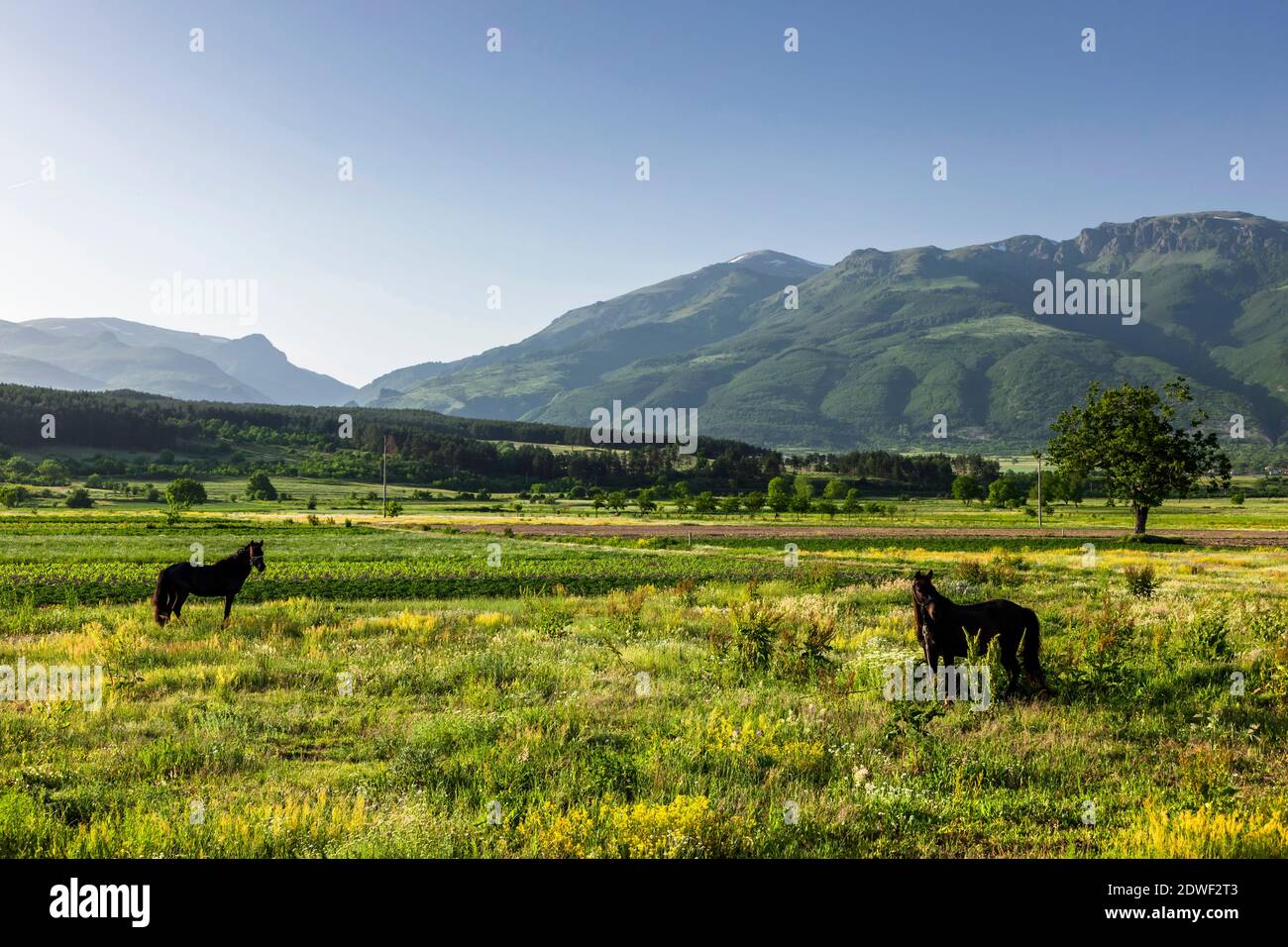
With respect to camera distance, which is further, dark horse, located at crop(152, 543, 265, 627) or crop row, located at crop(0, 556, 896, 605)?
crop row, located at crop(0, 556, 896, 605)

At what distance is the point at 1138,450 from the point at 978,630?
64.5 m

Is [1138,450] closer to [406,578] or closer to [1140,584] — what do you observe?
[1140,584]

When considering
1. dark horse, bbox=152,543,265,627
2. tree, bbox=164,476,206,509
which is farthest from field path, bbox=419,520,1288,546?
tree, bbox=164,476,206,509

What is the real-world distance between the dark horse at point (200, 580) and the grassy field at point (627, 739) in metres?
0.71

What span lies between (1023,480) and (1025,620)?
178563mm

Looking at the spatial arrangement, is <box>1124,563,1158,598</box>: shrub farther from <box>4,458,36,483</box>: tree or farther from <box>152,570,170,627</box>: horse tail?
<box>4,458,36,483</box>: tree

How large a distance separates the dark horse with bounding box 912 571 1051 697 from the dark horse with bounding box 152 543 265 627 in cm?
1528

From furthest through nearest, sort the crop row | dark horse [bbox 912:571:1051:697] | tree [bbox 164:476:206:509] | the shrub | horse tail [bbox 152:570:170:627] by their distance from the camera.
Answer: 1. tree [bbox 164:476:206:509]
2. the crop row
3. the shrub
4. horse tail [bbox 152:570:170:627]
5. dark horse [bbox 912:571:1051:697]

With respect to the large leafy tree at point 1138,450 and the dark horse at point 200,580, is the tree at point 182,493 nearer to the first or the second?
the dark horse at point 200,580

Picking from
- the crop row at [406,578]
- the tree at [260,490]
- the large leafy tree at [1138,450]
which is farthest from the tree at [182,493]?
the large leafy tree at [1138,450]

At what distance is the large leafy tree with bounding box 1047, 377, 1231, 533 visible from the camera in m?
63.2

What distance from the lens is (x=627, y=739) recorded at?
32.5 feet

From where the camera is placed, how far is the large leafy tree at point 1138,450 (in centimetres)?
6316
